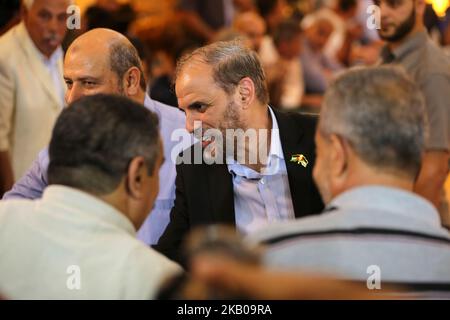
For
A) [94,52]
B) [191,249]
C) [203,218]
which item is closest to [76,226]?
[191,249]

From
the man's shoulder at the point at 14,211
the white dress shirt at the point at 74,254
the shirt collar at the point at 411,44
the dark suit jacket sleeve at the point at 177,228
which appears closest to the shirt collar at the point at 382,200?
the white dress shirt at the point at 74,254

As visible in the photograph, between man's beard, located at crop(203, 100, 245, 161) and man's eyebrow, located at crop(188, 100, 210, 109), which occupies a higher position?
man's eyebrow, located at crop(188, 100, 210, 109)

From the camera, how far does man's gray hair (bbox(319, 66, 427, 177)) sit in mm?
1742

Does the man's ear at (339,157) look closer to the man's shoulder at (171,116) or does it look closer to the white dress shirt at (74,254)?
the white dress shirt at (74,254)

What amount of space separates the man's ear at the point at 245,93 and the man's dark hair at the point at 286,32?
4.28 meters

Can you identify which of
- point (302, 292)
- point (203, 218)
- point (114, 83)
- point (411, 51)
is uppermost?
point (411, 51)

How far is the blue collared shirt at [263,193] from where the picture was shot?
2.76m

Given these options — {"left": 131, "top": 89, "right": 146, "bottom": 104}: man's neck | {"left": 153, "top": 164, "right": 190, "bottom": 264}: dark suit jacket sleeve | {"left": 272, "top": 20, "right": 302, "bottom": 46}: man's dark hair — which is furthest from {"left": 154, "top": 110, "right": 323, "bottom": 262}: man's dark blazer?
{"left": 272, "top": 20, "right": 302, "bottom": 46}: man's dark hair

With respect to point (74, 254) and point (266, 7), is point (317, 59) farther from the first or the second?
point (74, 254)

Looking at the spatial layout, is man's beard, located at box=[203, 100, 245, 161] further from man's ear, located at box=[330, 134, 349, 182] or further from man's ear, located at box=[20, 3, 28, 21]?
man's ear, located at box=[20, 3, 28, 21]

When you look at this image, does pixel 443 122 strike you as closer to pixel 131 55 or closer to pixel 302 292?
pixel 131 55

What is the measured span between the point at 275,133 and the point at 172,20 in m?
3.27

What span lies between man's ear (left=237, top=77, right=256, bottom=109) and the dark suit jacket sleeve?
29 centimetres

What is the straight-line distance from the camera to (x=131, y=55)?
310cm
